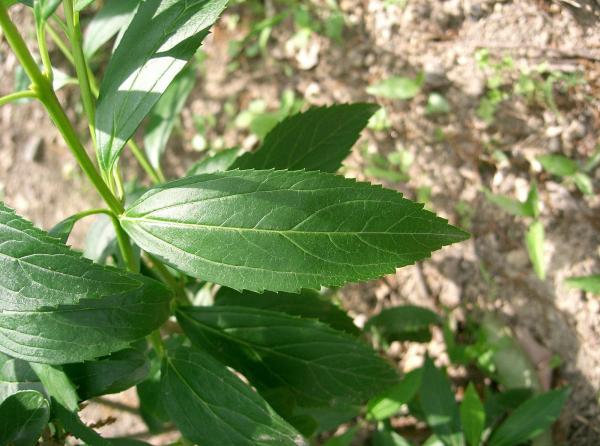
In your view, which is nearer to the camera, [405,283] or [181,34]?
[181,34]

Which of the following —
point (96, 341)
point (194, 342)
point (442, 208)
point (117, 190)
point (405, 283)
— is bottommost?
point (405, 283)

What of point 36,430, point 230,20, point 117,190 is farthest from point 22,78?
point 230,20

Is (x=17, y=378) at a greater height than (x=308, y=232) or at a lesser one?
lesser

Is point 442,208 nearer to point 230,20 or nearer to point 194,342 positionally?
point 194,342

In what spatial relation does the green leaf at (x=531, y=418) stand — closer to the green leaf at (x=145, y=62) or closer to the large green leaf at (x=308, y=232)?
the large green leaf at (x=308, y=232)

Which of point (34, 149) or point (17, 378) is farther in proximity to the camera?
point (34, 149)

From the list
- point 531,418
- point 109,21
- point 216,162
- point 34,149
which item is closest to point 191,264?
point 216,162

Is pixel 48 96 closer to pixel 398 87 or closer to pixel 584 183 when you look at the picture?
pixel 398 87
